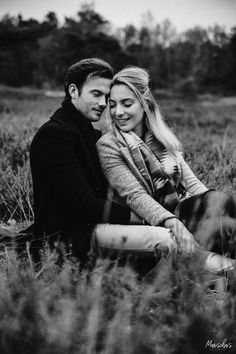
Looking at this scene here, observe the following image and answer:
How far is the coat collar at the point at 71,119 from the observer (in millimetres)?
2449

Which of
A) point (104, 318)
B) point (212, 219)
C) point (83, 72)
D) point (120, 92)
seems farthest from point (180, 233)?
point (83, 72)

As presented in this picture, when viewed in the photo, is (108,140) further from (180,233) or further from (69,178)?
(180,233)

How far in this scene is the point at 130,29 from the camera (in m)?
23.8

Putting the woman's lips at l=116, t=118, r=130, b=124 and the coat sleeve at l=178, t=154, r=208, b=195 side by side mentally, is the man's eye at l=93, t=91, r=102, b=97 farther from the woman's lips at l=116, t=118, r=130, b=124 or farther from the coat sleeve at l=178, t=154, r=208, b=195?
the coat sleeve at l=178, t=154, r=208, b=195

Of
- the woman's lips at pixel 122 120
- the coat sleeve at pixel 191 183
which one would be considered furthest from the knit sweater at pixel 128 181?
the coat sleeve at pixel 191 183

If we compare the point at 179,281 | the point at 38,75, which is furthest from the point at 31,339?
the point at 38,75

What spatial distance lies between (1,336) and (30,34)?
54.5 feet

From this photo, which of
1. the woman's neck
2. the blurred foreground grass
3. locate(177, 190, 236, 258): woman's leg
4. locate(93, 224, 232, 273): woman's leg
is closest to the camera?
the blurred foreground grass

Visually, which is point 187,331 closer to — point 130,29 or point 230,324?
point 230,324

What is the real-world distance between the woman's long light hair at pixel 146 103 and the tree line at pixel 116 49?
11.5 meters

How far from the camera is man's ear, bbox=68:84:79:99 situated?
2604 mm

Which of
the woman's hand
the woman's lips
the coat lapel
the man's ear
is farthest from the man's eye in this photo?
the woman's hand

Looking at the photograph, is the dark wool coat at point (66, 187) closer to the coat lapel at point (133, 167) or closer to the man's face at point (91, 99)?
the man's face at point (91, 99)

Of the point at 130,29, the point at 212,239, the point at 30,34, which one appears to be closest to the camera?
the point at 212,239
